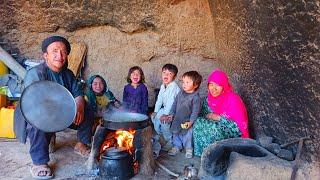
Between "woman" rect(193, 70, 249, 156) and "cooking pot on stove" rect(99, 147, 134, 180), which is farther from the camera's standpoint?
"woman" rect(193, 70, 249, 156)

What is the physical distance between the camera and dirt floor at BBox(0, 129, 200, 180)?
13.5 feet

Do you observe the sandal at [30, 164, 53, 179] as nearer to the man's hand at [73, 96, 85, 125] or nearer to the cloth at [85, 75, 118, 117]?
the man's hand at [73, 96, 85, 125]

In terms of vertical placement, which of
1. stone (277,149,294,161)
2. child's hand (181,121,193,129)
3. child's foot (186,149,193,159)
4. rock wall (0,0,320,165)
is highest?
rock wall (0,0,320,165)

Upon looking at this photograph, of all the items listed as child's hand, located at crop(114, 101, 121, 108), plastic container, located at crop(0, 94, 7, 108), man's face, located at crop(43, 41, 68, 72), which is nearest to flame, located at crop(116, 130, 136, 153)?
man's face, located at crop(43, 41, 68, 72)

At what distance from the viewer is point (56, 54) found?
4.13 metres

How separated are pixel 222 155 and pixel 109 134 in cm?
106

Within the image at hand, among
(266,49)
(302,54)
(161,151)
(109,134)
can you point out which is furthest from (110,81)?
(302,54)

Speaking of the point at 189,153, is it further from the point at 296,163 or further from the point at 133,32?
the point at 133,32

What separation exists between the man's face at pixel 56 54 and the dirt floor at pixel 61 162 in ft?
3.04

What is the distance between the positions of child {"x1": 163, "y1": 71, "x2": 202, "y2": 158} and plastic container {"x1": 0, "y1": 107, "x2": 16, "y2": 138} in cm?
168

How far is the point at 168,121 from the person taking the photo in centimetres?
513

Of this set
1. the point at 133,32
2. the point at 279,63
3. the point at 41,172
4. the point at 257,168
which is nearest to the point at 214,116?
the point at 279,63

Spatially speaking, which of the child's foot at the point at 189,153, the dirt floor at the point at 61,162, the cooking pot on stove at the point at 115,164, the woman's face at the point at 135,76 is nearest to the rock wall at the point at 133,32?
the woman's face at the point at 135,76

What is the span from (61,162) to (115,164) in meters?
0.79
